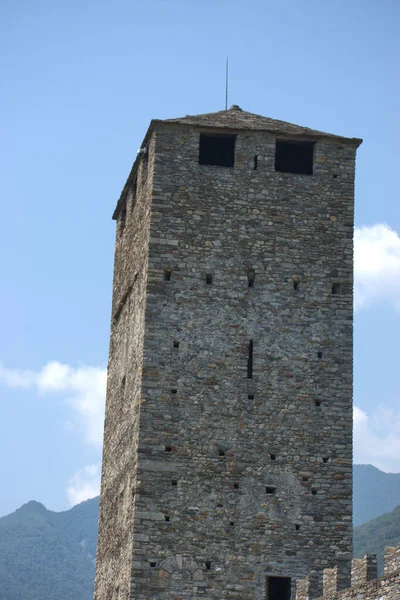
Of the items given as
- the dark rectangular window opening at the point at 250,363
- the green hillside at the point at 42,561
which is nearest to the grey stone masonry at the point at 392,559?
the dark rectangular window opening at the point at 250,363

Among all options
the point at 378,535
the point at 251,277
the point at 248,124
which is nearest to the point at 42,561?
the point at 378,535

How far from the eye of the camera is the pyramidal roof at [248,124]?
93.1 ft

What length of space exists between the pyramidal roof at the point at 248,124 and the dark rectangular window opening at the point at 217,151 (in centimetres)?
39

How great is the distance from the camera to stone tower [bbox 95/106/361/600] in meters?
25.8

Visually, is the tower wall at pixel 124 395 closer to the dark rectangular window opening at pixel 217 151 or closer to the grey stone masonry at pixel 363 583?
the dark rectangular window opening at pixel 217 151

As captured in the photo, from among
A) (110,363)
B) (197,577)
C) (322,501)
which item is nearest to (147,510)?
(197,577)

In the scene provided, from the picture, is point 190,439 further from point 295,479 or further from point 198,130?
point 198,130

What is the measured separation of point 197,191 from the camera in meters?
27.9

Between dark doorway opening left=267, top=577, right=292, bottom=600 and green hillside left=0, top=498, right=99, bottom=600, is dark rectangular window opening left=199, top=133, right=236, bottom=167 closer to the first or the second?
dark doorway opening left=267, top=577, right=292, bottom=600

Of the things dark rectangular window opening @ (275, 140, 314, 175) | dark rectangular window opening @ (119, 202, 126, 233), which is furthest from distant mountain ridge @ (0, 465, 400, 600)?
dark rectangular window opening @ (275, 140, 314, 175)

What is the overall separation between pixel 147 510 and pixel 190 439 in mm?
1541

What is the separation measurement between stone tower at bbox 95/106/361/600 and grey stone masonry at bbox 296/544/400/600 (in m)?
1.27

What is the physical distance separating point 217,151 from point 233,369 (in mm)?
4986

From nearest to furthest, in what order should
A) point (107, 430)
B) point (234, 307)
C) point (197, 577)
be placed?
point (197, 577), point (234, 307), point (107, 430)
